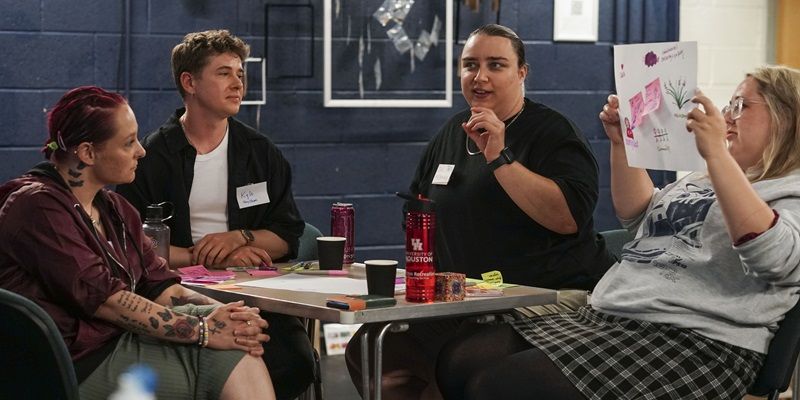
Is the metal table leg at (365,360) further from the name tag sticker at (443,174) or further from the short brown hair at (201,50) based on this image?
the short brown hair at (201,50)

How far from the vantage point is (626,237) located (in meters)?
3.49

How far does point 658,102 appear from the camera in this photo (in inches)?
104

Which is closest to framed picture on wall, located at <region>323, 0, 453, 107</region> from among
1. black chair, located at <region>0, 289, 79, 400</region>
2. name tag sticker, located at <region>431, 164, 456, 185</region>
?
name tag sticker, located at <region>431, 164, 456, 185</region>

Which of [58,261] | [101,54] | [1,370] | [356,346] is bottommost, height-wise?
[356,346]

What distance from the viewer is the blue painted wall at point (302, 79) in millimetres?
4652

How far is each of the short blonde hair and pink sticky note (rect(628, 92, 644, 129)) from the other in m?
0.28

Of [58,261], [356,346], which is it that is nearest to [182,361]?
[58,261]

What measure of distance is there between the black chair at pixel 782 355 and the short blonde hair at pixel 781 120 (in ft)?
1.10

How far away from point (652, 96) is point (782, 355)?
678mm

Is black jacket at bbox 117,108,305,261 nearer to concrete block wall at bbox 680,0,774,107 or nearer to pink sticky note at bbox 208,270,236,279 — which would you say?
pink sticky note at bbox 208,270,236,279

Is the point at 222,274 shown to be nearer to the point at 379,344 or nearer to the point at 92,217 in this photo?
the point at 92,217

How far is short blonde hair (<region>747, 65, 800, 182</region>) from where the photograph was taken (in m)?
2.60

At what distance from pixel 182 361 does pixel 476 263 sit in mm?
1058

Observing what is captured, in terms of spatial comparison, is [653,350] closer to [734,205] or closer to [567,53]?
[734,205]
